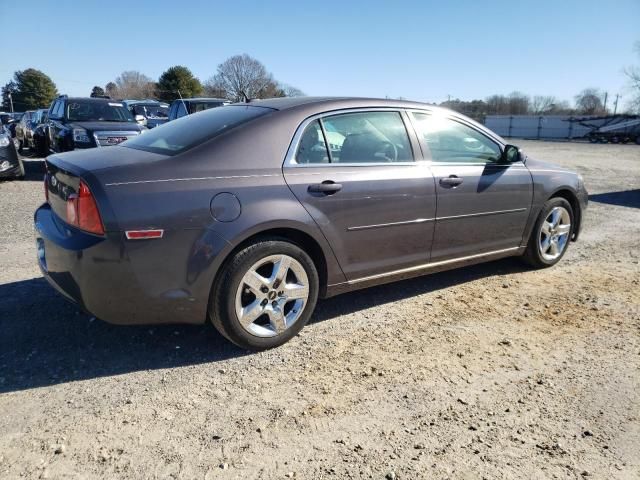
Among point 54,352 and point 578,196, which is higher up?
point 578,196

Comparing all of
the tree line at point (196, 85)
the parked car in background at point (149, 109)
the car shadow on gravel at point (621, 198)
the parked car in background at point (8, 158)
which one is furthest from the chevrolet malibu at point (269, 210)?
the tree line at point (196, 85)

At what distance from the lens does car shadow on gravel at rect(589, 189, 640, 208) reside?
9.25 m

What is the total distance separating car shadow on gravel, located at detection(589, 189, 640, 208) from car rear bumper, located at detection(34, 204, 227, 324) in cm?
893

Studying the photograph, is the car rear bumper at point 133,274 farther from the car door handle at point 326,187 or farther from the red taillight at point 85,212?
the car door handle at point 326,187

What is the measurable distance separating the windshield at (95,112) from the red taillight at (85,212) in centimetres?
A: 929

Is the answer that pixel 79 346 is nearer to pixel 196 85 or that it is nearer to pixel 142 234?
pixel 142 234

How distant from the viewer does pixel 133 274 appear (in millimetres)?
2732

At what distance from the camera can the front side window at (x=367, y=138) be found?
3512 millimetres

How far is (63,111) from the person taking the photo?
11.1 m

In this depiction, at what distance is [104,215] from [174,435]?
1224 mm

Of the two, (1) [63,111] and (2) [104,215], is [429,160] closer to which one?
(2) [104,215]

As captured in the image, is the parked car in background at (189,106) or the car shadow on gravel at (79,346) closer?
the car shadow on gravel at (79,346)

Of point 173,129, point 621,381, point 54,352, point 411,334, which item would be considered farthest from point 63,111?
point 621,381

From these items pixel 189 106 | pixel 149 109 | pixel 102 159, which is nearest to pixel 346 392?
pixel 102 159
